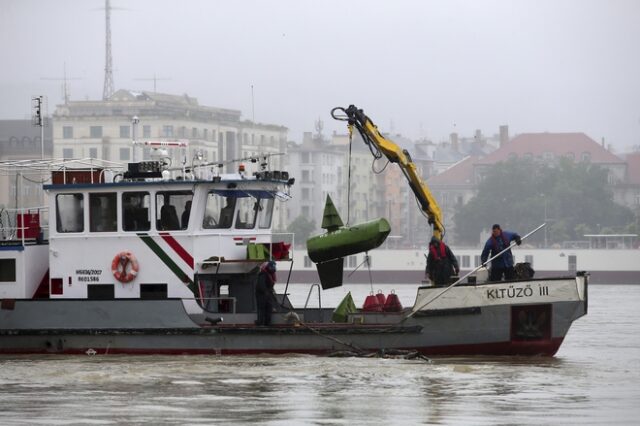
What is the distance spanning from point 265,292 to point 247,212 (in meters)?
1.74

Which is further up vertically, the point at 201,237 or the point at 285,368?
the point at 201,237

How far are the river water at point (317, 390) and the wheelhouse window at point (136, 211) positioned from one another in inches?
94.5

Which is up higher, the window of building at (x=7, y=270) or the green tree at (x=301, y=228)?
the green tree at (x=301, y=228)

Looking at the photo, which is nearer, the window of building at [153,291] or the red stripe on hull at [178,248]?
the red stripe on hull at [178,248]

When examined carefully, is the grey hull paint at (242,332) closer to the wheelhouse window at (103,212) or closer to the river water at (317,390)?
the river water at (317,390)

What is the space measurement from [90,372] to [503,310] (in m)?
7.23

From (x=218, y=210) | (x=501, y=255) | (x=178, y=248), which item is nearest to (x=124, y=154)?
(x=218, y=210)

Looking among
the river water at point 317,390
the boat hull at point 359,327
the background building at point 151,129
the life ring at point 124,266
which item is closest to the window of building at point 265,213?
the boat hull at point 359,327

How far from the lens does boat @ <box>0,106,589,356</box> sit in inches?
1048

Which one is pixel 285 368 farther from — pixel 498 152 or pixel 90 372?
pixel 498 152

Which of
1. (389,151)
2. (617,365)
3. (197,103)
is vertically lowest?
(617,365)

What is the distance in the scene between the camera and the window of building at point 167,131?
128250 mm

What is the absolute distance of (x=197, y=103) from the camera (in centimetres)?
14612

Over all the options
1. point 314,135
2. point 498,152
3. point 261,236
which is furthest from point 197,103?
point 261,236
